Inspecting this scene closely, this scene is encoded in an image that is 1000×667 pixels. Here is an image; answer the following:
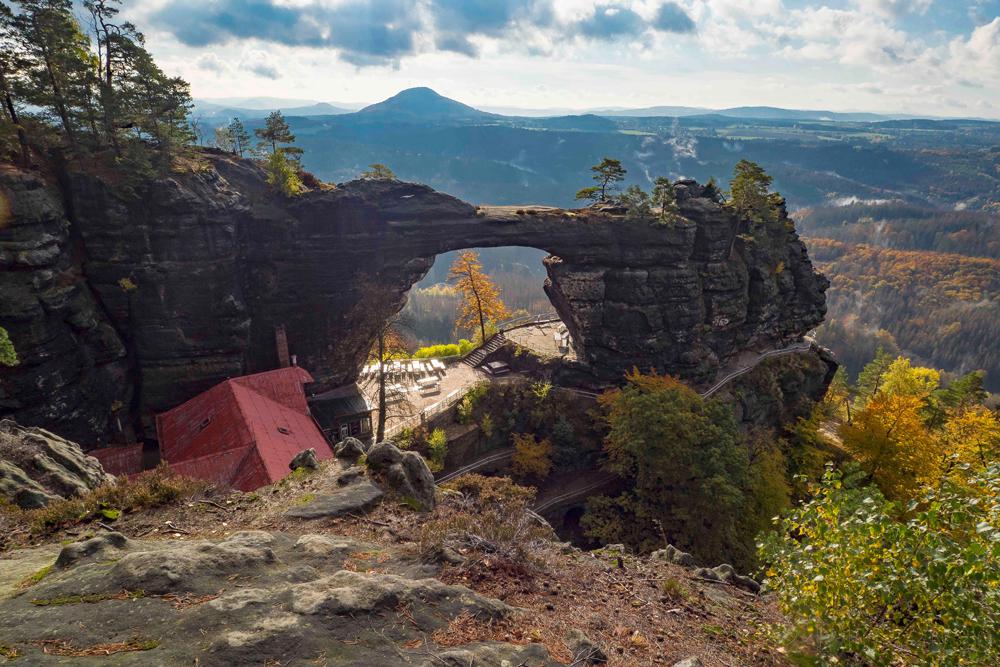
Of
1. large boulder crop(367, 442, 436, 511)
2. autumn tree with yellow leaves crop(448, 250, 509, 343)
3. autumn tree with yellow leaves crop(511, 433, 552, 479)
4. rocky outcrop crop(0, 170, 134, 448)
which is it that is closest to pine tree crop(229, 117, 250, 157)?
rocky outcrop crop(0, 170, 134, 448)

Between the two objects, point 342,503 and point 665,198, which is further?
point 665,198

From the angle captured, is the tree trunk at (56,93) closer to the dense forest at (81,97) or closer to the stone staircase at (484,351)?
the dense forest at (81,97)

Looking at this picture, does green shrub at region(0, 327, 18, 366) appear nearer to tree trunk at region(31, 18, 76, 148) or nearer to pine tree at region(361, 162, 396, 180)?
tree trunk at region(31, 18, 76, 148)

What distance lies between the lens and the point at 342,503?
13891mm

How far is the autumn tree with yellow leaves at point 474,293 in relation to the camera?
2005 inches

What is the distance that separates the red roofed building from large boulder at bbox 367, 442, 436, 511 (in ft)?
24.9

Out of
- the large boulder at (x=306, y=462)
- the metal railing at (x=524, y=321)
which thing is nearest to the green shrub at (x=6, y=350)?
the large boulder at (x=306, y=462)

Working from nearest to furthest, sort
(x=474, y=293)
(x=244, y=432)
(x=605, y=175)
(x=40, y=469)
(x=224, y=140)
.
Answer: (x=40, y=469)
(x=244, y=432)
(x=224, y=140)
(x=605, y=175)
(x=474, y=293)

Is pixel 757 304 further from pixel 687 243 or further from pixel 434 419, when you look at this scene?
pixel 434 419

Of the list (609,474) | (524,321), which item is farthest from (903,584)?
(524,321)

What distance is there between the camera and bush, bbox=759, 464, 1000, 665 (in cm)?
657

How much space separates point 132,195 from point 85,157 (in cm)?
340

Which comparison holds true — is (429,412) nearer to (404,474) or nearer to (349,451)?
(349,451)

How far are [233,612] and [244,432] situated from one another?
19.4 meters
